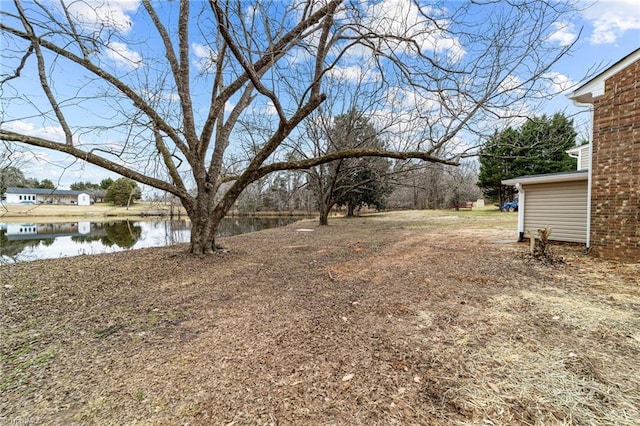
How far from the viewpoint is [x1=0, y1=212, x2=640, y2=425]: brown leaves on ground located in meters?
1.66

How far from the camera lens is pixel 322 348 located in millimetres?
2320

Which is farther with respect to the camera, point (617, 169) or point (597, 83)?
point (597, 83)

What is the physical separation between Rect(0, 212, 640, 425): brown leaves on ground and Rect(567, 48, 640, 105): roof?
141 inches

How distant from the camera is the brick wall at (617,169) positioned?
4.97m

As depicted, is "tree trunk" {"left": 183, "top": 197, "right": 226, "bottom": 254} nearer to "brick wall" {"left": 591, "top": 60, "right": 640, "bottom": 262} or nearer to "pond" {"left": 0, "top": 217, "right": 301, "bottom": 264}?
"pond" {"left": 0, "top": 217, "right": 301, "bottom": 264}

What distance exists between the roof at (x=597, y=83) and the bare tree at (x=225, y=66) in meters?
1.81

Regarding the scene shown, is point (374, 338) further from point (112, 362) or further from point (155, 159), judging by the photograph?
point (155, 159)

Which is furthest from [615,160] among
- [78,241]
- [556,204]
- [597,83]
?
[78,241]

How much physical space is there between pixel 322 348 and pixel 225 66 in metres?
5.63

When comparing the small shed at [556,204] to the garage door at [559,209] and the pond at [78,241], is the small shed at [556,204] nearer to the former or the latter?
the garage door at [559,209]

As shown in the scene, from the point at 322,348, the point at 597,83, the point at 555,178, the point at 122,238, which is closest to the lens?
the point at 322,348

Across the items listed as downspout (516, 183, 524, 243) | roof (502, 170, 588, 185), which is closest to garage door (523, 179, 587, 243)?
downspout (516, 183, 524, 243)

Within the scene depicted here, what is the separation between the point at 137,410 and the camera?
5.34ft

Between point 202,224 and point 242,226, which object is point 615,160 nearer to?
point 202,224
